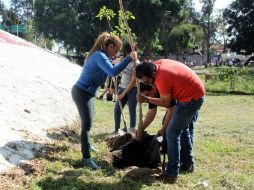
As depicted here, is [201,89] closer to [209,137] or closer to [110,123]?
[209,137]

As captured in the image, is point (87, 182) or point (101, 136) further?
point (101, 136)

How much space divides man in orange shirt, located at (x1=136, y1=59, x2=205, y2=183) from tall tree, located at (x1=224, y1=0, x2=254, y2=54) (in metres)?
50.1

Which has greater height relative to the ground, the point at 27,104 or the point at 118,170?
the point at 27,104

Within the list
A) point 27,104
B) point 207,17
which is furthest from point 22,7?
point 27,104

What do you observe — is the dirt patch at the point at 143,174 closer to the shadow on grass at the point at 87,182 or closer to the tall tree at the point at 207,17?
the shadow on grass at the point at 87,182

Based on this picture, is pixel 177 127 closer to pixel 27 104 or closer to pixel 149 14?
pixel 27 104

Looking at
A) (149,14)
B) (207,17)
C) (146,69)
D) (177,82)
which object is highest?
(207,17)

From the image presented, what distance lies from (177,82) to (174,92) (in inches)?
→ 6.5

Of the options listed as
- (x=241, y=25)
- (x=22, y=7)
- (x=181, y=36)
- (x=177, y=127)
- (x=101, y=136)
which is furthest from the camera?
(x=22, y=7)

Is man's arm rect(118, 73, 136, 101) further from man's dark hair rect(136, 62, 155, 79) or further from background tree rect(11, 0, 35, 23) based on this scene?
background tree rect(11, 0, 35, 23)

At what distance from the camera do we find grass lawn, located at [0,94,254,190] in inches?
206

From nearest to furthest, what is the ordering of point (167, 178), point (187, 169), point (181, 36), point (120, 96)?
1. point (167, 178)
2. point (187, 169)
3. point (120, 96)
4. point (181, 36)

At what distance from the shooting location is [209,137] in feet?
29.5

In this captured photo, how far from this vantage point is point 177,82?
5121 mm
